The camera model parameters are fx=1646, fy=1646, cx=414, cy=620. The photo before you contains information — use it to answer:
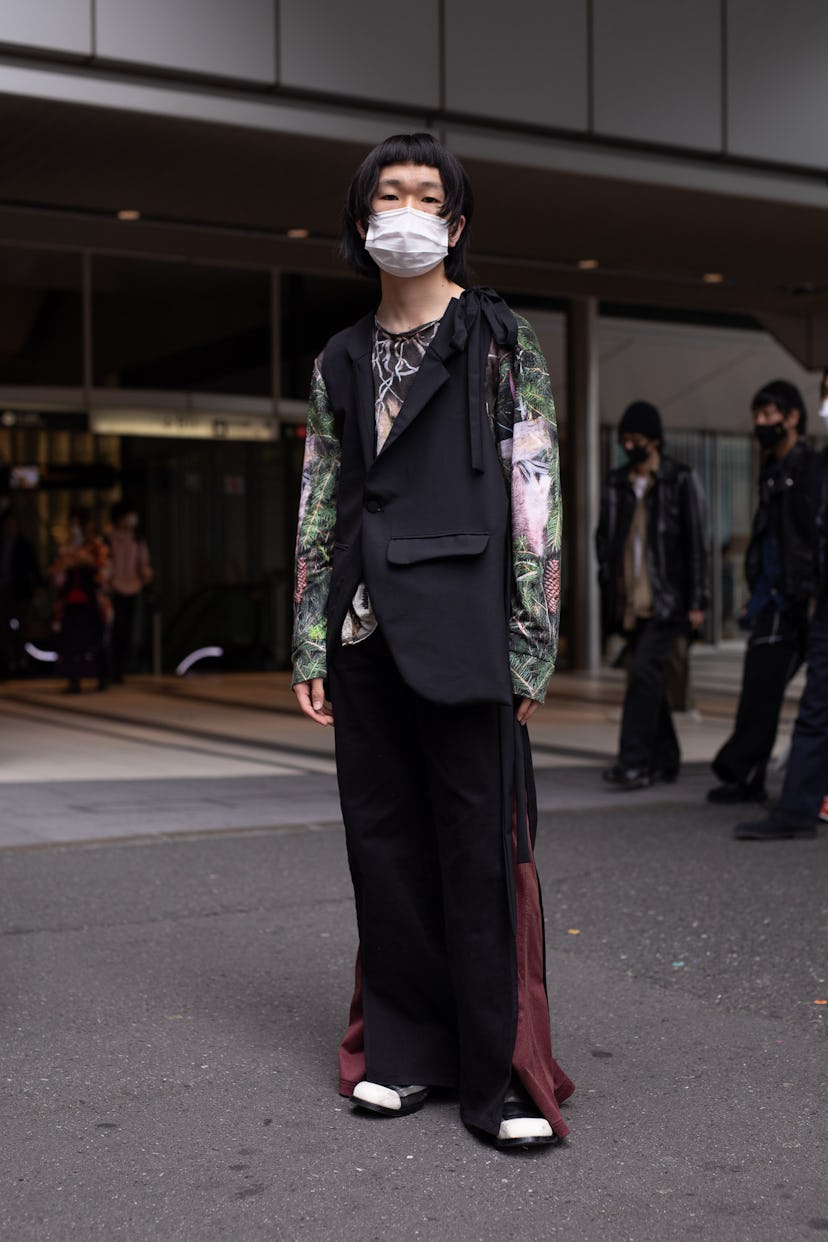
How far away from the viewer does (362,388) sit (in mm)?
3328

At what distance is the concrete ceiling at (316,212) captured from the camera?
10.1 m

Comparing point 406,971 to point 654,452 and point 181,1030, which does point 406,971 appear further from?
point 654,452

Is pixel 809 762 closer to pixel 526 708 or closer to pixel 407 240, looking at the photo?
pixel 526 708

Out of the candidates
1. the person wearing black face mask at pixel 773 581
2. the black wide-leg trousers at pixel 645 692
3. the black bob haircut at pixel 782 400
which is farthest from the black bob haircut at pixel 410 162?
the black wide-leg trousers at pixel 645 692

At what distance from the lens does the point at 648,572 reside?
822cm

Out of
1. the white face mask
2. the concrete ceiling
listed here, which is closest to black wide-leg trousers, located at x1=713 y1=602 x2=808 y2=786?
the concrete ceiling

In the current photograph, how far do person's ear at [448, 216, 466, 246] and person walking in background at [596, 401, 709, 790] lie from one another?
4834 mm

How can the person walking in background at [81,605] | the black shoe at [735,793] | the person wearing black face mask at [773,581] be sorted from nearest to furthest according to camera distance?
the person wearing black face mask at [773,581] < the black shoe at [735,793] < the person walking in background at [81,605]

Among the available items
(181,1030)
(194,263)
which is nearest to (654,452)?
(181,1030)

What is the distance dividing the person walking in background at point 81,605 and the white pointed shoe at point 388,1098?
12919 mm

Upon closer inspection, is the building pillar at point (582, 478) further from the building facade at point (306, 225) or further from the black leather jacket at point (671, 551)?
the black leather jacket at point (671, 551)

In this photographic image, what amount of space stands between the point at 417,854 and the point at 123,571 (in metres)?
14.2

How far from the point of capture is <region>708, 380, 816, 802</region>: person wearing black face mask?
7215mm

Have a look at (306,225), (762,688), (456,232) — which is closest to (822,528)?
Answer: (762,688)
